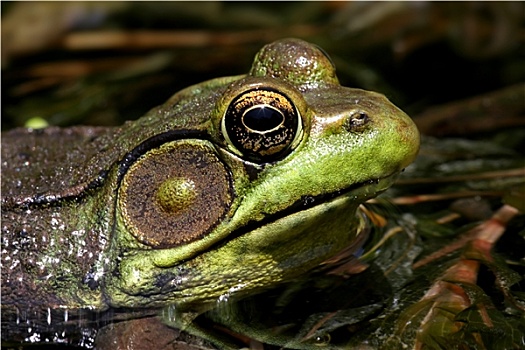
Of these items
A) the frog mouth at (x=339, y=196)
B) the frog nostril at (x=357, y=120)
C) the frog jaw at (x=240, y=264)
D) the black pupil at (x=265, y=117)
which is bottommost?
the frog jaw at (x=240, y=264)

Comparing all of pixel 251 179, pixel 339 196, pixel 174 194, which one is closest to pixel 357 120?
pixel 339 196

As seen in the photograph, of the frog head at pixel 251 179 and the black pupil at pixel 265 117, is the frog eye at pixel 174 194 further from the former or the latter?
the black pupil at pixel 265 117

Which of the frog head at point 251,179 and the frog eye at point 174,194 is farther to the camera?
the frog eye at point 174,194

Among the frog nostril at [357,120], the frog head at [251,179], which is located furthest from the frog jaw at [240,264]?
the frog nostril at [357,120]

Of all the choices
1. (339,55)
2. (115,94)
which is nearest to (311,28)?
(339,55)

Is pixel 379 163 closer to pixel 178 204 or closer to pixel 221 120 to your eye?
pixel 221 120

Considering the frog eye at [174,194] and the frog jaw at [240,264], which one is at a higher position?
the frog eye at [174,194]
